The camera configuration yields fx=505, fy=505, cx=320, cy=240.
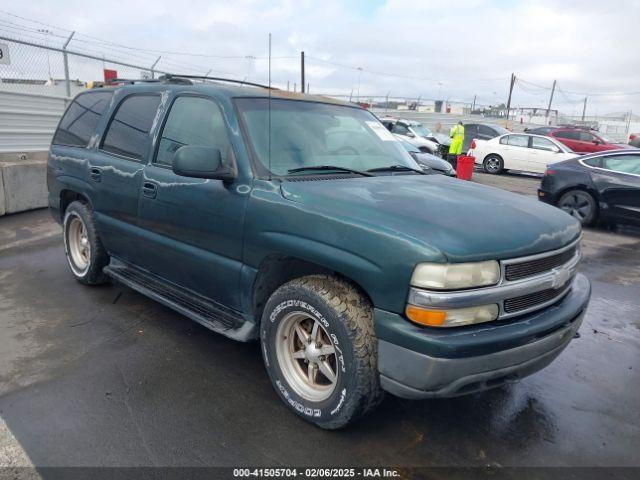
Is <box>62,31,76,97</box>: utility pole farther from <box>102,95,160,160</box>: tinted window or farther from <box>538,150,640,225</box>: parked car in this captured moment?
<box>538,150,640,225</box>: parked car

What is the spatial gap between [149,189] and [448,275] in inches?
95.3

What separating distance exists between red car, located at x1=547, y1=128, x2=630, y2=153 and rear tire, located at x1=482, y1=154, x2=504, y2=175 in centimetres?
447

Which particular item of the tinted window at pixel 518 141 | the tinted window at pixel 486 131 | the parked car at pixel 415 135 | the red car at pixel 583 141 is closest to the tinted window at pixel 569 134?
the red car at pixel 583 141

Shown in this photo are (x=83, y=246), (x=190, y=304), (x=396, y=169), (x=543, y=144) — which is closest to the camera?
(x=190, y=304)

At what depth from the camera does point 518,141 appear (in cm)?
1691

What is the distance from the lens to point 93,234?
4609mm

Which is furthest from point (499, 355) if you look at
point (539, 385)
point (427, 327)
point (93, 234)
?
point (93, 234)

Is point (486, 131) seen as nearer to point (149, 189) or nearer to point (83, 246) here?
point (83, 246)

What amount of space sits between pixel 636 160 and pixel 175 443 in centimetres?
858

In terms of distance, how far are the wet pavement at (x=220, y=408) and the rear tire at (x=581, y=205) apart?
15.7 ft

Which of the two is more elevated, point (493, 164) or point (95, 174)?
point (95, 174)

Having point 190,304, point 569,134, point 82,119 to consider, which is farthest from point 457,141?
point 190,304

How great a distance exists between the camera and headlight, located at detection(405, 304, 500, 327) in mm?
2338

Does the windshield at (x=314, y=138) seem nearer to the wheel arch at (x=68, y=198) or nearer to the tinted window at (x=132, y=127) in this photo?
the tinted window at (x=132, y=127)
